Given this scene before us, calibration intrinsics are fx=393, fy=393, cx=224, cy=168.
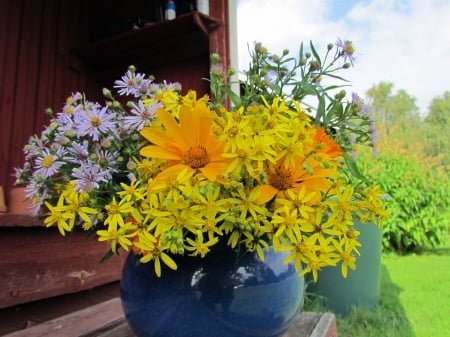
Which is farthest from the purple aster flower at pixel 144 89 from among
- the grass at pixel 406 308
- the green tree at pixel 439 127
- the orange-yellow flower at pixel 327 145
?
the green tree at pixel 439 127

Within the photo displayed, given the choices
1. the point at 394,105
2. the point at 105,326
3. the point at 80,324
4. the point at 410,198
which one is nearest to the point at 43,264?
the point at 80,324

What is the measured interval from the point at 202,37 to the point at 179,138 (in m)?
1.56

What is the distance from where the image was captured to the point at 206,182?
438 mm

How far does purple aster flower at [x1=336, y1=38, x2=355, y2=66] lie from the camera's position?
61 cm

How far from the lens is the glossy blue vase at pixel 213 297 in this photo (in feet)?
1.64

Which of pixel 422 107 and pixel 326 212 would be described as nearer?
pixel 326 212

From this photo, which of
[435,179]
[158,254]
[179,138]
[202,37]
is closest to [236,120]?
[179,138]

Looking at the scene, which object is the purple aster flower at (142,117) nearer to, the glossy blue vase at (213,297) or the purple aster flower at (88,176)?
the purple aster flower at (88,176)

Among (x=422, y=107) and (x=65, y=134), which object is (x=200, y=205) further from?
(x=422, y=107)

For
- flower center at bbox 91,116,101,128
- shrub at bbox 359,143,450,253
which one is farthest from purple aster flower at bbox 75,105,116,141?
shrub at bbox 359,143,450,253

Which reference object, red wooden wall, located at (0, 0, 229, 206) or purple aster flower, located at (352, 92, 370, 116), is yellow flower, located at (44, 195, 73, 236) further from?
red wooden wall, located at (0, 0, 229, 206)

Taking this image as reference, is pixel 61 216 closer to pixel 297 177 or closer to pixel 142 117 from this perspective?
pixel 142 117

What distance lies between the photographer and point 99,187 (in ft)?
1.69

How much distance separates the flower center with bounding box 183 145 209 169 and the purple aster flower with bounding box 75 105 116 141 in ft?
0.43
